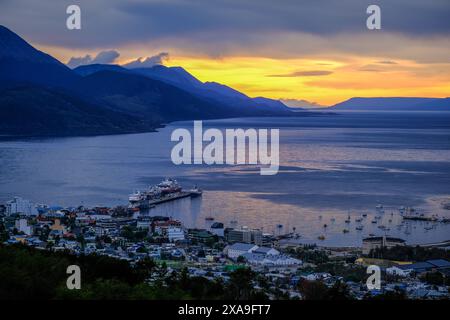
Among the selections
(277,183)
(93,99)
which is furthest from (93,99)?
(277,183)

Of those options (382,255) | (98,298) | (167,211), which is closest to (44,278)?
(98,298)

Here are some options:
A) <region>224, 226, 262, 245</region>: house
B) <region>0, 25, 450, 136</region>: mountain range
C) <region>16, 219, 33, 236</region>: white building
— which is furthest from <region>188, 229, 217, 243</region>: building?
<region>0, 25, 450, 136</region>: mountain range

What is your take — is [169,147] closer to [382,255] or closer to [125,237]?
[125,237]

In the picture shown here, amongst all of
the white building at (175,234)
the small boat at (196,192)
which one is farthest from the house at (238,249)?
the small boat at (196,192)

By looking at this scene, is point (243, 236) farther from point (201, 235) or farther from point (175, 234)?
point (175, 234)

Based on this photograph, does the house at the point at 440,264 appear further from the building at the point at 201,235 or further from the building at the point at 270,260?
the building at the point at 201,235

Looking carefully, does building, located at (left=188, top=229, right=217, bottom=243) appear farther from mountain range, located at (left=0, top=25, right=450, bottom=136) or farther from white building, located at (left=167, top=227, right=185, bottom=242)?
mountain range, located at (left=0, top=25, right=450, bottom=136)
